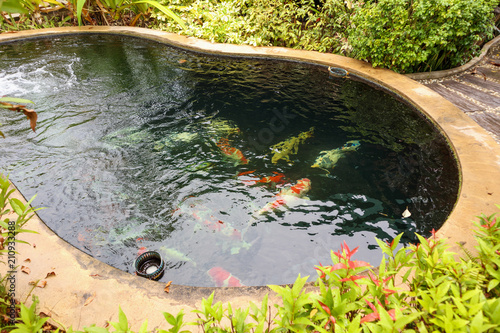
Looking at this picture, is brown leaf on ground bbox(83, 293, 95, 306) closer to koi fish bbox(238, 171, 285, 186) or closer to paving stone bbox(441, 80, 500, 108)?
koi fish bbox(238, 171, 285, 186)

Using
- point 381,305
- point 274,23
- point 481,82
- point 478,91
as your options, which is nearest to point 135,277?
point 381,305

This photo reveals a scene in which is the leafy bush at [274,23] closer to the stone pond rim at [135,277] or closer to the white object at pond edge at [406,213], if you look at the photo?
the stone pond rim at [135,277]

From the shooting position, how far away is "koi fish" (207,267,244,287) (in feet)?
9.11

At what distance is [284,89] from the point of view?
6.18 m

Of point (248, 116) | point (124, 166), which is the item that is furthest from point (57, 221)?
point (248, 116)

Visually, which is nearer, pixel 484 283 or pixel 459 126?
pixel 484 283

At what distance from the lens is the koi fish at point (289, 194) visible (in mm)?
3594

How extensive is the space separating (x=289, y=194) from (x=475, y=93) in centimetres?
439

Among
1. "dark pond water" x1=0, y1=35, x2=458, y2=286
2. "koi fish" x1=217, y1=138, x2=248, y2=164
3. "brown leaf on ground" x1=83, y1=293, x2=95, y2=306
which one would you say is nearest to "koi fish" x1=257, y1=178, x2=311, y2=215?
"dark pond water" x1=0, y1=35, x2=458, y2=286

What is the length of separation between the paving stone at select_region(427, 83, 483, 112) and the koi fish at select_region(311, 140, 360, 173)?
205cm

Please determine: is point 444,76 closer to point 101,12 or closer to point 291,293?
point 291,293

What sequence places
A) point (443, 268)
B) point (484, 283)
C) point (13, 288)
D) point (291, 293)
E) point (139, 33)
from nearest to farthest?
point (291, 293) < point (443, 268) < point (484, 283) < point (13, 288) < point (139, 33)

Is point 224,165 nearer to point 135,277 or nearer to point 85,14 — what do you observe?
point 135,277

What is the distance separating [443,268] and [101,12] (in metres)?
11.3
